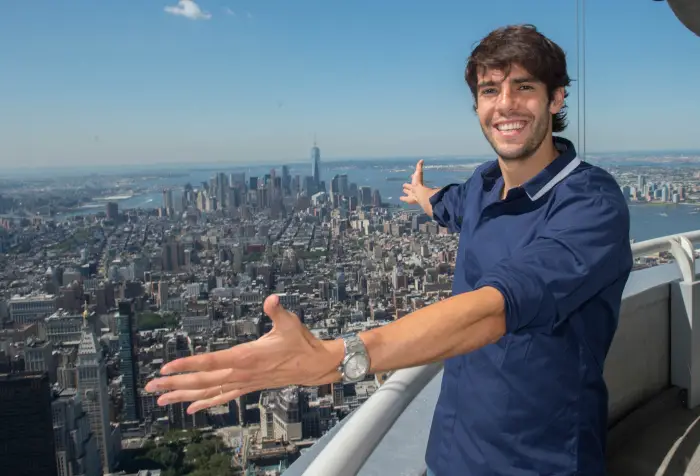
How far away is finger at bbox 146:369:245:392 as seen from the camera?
1.89 ft

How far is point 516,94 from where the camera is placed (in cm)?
89

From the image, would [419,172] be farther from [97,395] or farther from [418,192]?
[97,395]

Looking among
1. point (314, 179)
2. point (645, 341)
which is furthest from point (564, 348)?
point (314, 179)

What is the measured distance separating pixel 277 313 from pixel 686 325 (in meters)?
1.70

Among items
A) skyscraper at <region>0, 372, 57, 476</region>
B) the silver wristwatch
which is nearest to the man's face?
the silver wristwatch

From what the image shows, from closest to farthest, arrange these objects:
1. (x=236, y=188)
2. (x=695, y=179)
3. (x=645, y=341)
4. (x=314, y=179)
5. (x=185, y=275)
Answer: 1. (x=645, y=341)
2. (x=695, y=179)
3. (x=185, y=275)
4. (x=314, y=179)
5. (x=236, y=188)

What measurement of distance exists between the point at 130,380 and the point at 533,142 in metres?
7.25

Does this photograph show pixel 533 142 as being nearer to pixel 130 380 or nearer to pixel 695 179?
pixel 695 179

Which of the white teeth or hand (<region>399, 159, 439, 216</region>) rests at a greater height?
the white teeth

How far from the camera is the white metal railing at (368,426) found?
0.69 metres

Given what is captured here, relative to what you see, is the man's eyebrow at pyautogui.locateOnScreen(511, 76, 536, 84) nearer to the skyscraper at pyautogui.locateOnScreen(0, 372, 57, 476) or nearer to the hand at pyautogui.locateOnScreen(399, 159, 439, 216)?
the hand at pyautogui.locateOnScreen(399, 159, 439, 216)

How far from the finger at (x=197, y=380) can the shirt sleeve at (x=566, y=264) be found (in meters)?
0.29

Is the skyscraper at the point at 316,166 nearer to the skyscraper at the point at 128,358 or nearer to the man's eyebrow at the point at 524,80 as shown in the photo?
the skyscraper at the point at 128,358

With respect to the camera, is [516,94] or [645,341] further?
[645,341]
